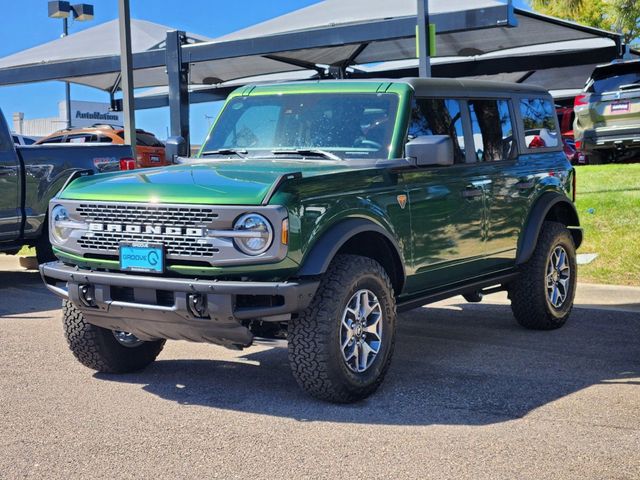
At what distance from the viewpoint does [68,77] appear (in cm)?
2081

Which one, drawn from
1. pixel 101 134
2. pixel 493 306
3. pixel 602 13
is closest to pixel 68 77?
pixel 101 134

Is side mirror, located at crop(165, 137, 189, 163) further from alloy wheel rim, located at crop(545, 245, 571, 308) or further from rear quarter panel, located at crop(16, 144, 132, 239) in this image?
rear quarter panel, located at crop(16, 144, 132, 239)

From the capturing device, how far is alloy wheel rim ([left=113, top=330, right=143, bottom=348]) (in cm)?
607

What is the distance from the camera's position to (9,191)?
1013 cm

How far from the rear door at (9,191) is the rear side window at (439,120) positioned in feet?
17.8

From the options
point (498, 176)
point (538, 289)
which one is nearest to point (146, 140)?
point (538, 289)

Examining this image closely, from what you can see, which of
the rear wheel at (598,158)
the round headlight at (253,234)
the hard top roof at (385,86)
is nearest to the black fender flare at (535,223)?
the hard top roof at (385,86)

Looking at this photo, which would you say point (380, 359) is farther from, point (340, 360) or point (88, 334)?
point (88, 334)

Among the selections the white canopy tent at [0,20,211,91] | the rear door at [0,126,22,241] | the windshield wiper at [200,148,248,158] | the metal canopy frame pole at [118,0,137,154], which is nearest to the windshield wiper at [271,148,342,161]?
the windshield wiper at [200,148,248,158]

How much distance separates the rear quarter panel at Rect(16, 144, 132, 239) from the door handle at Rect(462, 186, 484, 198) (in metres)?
5.00

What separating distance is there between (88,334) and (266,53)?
12.8m

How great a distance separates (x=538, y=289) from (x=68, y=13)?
26.9m

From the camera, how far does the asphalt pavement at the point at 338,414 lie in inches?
170

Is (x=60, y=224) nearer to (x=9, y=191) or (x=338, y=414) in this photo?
(x=338, y=414)
